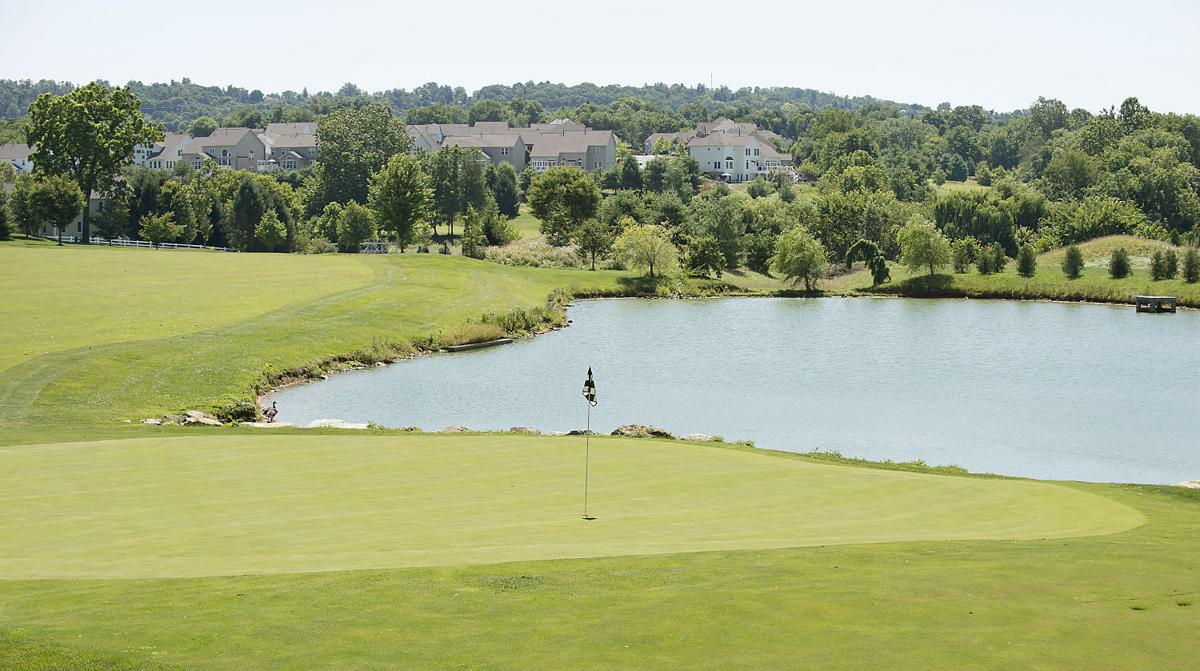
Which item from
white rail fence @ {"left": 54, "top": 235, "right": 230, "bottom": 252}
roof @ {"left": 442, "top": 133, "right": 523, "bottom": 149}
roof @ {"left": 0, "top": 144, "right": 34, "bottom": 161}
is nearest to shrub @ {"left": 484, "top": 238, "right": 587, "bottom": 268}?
white rail fence @ {"left": 54, "top": 235, "right": 230, "bottom": 252}

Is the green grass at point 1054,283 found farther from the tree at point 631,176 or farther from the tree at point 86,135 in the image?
the tree at point 86,135

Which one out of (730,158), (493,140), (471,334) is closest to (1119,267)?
(471,334)

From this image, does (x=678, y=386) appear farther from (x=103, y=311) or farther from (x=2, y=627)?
(x=2, y=627)

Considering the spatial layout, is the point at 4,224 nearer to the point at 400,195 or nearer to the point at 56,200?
the point at 56,200

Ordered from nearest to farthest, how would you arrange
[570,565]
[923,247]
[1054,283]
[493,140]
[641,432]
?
[570,565]
[641,432]
[1054,283]
[923,247]
[493,140]

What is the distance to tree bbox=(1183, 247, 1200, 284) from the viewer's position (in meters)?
86.9

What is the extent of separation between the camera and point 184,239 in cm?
11088

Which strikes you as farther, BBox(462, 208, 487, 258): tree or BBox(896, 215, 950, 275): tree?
BBox(462, 208, 487, 258): tree

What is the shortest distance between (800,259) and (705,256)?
26.4ft

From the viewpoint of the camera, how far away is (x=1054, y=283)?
294 feet

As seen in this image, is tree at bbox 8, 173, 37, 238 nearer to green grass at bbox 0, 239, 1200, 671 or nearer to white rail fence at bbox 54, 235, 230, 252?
white rail fence at bbox 54, 235, 230, 252

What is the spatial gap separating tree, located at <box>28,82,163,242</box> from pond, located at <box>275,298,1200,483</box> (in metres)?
57.6

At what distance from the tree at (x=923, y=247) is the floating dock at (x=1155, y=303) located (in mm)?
15156

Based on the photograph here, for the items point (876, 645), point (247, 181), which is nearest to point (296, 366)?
point (876, 645)
